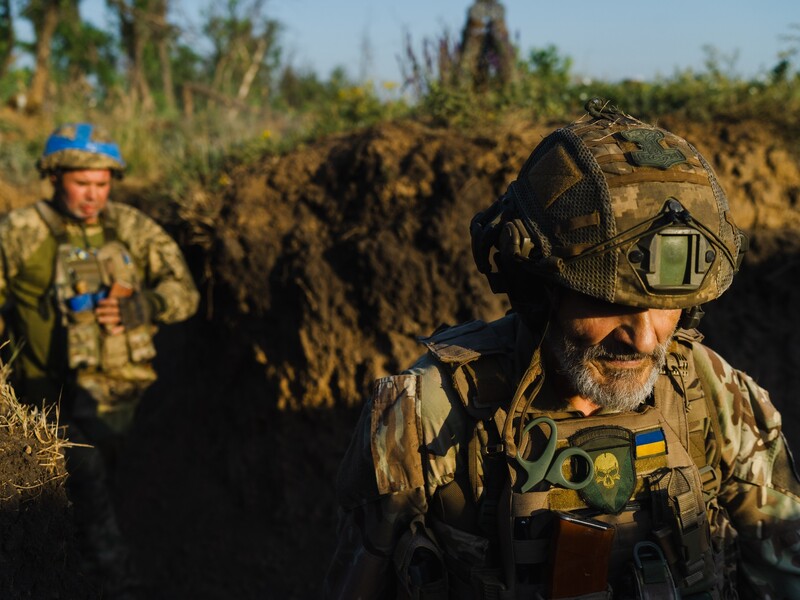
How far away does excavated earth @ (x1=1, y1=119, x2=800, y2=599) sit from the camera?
510cm

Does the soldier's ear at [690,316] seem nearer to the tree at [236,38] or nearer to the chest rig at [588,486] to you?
the chest rig at [588,486]

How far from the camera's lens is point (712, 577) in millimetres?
2229

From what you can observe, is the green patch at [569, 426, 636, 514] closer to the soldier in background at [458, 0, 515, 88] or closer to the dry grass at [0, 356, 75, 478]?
the dry grass at [0, 356, 75, 478]

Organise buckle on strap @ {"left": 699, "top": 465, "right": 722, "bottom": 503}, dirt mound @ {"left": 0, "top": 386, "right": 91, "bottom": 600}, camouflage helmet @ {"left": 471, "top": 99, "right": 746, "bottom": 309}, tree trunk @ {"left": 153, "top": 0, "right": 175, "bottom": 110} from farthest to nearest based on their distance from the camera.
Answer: tree trunk @ {"left": 153, "top": 0, "right": 175, "bottom": 110} → dirt mound @ {"left": 0, "top": 386, "right": 91, "bottom": 600} → buckle on strap @ {"left": 699, "top": 465, "right": 722, "bottom": 503} → camouflage helmet @ {"left": 471, "top": 99, "right": 746, "bottom": 309}

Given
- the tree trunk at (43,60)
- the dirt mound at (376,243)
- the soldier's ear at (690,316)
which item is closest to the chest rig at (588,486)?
the soldier's ear at (690,316)

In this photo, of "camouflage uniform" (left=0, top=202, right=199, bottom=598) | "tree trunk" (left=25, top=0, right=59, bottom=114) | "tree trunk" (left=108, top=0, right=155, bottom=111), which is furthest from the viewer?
"tree trunk" (left=108, top=0, right=155, bottom=111)

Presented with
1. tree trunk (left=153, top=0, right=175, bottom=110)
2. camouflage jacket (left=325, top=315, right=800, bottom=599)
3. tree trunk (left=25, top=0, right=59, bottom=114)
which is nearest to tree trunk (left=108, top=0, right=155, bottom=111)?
tree trunk (left=153, top=0, right=175, bottom=110)

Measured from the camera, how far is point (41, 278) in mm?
4754

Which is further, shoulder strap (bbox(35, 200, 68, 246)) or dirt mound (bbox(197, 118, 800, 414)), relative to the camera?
dirt mound (bbox(197, 118, 800, 414))

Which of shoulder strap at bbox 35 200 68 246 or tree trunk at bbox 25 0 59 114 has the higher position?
tree trunk at bbox 25 0 59 114

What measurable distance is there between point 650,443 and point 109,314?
3.45 metres

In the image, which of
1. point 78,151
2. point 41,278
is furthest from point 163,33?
point 41,278

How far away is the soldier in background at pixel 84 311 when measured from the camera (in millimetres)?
4617

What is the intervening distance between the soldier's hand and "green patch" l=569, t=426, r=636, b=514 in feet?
10.9
